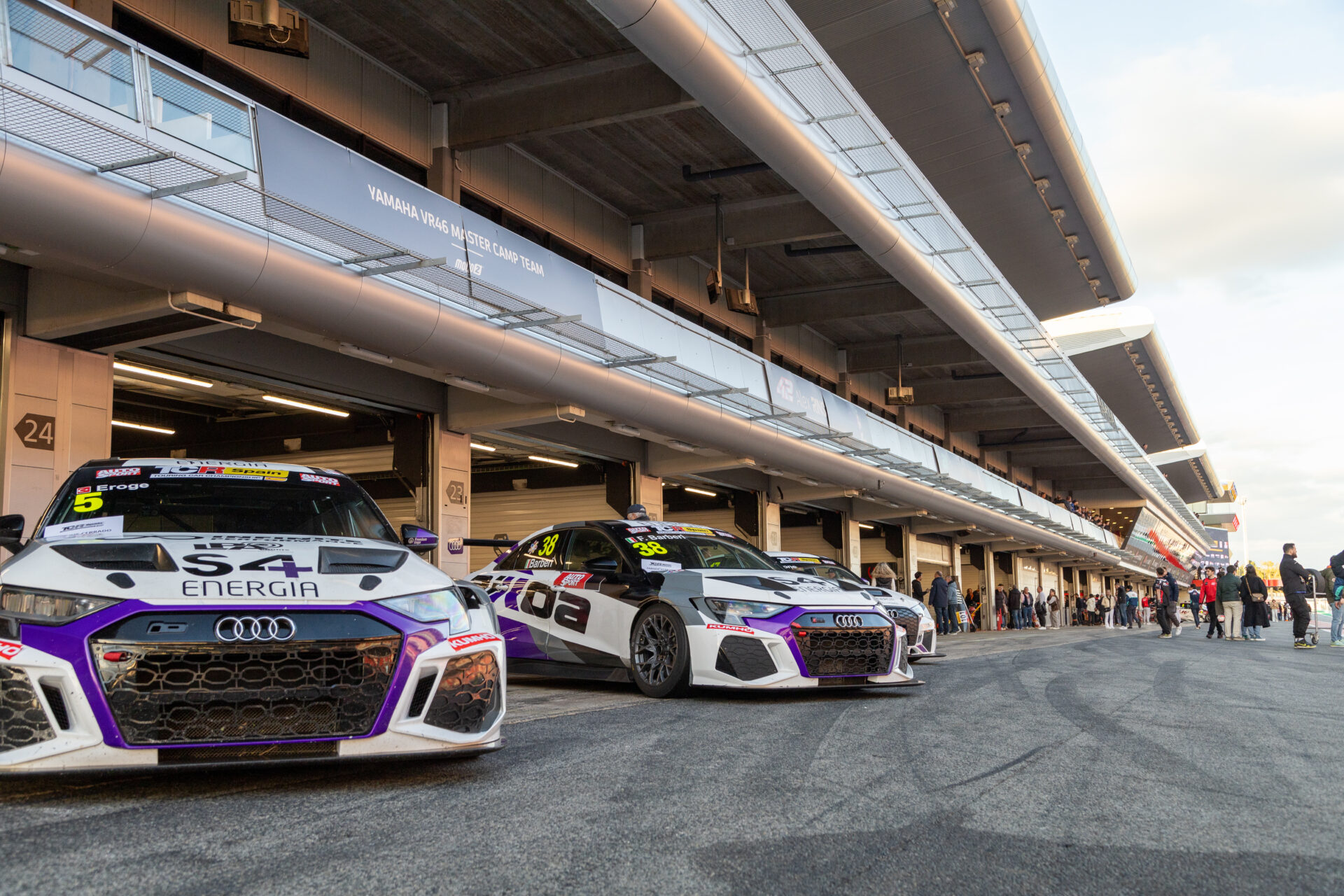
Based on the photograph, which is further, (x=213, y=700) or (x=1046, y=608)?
(x=1046, y=608)

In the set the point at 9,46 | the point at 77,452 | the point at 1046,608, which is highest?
the point at 9,46

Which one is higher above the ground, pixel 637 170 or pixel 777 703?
pixel 637 170

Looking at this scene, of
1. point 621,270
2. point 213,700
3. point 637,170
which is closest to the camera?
point 213,700

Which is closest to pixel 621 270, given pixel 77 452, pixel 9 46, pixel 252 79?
pixel 252 79

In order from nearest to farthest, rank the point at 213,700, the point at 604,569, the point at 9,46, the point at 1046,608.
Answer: the point at 213,700, the point at 9,46, the point at 604,569, the point at 1046,608

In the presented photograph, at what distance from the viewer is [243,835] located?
324 cm

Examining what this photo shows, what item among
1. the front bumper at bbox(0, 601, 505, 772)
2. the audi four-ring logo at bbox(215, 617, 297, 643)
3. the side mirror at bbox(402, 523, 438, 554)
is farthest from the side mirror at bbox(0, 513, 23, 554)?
the side mirror at bbox(402, 523, 438, 554)

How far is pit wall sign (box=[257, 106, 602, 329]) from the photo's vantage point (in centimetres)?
933

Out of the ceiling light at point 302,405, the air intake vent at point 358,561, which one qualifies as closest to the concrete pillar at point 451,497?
the ceiling light at point 302,405

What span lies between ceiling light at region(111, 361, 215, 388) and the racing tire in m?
6.86

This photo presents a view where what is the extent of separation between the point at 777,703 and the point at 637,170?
39.9 feet

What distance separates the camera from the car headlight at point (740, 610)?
7559mm

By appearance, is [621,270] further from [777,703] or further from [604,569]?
[777,703]

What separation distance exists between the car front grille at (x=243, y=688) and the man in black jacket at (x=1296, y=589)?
17228 millimetres
